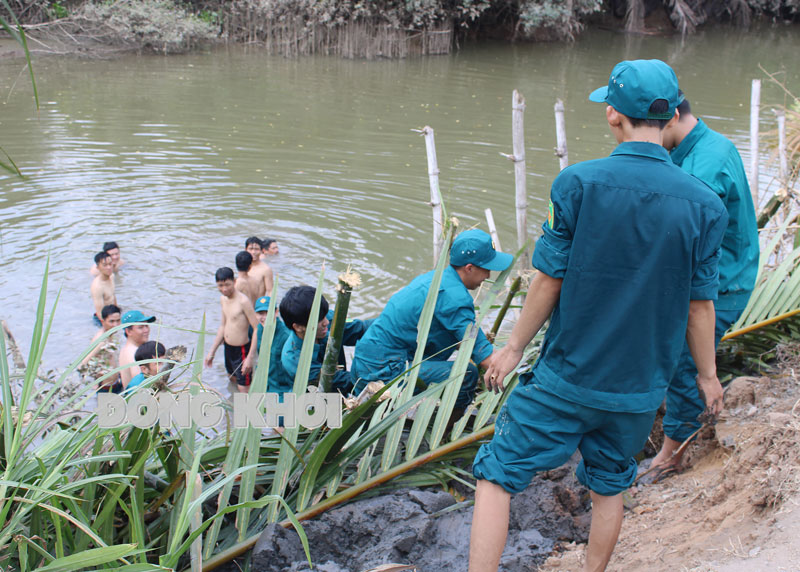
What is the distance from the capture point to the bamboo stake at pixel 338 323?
2.48 meters

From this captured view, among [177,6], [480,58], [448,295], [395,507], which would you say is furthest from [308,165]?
[177,6]

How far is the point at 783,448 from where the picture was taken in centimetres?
283

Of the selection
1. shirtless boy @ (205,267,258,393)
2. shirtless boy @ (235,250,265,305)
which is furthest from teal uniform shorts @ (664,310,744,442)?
shirtless boy @ (235,250,265,305)

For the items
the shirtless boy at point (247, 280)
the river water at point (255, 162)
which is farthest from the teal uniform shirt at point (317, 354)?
the shirtless boy at point (247, 280)

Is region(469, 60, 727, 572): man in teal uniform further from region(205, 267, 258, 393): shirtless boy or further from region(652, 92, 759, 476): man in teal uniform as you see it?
region(205, 267, 258, 393): shirtless boy

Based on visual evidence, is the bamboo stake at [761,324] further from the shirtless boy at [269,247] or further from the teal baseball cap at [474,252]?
the shirtless boy at [269,247]

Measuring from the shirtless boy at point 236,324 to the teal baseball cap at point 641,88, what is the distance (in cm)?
481

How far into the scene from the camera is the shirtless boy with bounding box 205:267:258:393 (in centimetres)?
650

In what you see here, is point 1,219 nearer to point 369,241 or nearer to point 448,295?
point 369,241

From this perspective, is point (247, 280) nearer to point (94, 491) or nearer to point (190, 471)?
point (94, 491)

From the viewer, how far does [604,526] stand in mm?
2408

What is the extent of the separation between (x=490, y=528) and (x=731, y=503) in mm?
1127

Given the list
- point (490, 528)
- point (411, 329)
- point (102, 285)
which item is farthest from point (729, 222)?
point (102, 285)

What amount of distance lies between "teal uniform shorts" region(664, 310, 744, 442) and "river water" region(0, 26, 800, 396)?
8.97 ft
